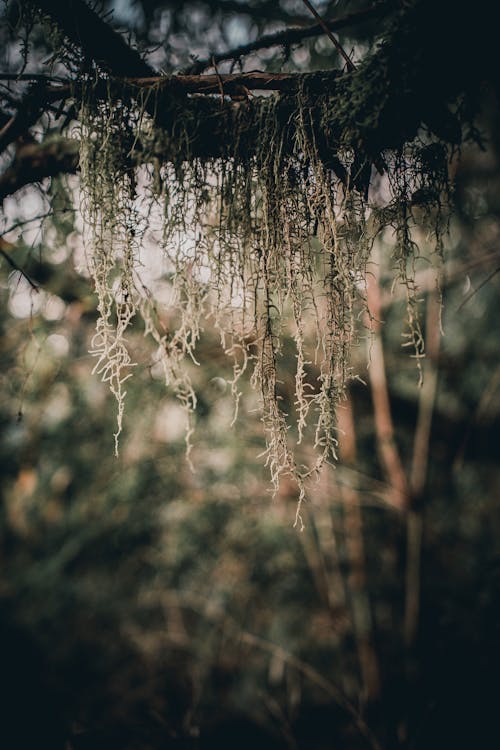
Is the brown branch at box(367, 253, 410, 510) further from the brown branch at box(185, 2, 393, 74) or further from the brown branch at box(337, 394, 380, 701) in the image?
the brown branch at box(185, 2, 393, 74)

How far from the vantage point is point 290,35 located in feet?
3.75

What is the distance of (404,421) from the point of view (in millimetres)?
2635

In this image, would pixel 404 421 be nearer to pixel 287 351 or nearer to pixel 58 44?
pixel 287 351

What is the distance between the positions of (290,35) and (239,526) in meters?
3.09

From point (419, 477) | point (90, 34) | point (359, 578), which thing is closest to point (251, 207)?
point (90, 34)

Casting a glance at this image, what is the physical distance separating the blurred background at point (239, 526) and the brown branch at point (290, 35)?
0.50 metres

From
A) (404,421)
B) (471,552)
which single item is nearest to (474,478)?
(471,552)

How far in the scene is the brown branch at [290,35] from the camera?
100cm

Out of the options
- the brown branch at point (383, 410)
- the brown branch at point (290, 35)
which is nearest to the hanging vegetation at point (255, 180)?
the brown branch at point (290, 35)

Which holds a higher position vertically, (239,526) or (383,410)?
(383,410)

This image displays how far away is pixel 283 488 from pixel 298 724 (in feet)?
5.42

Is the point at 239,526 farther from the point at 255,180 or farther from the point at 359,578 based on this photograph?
the point at 255,180

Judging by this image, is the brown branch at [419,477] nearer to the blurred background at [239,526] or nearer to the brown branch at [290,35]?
the blurred background at [239,526]

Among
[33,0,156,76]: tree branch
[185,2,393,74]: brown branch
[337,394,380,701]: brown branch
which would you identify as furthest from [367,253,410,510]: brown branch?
[33,0,156,76]: tree branch
